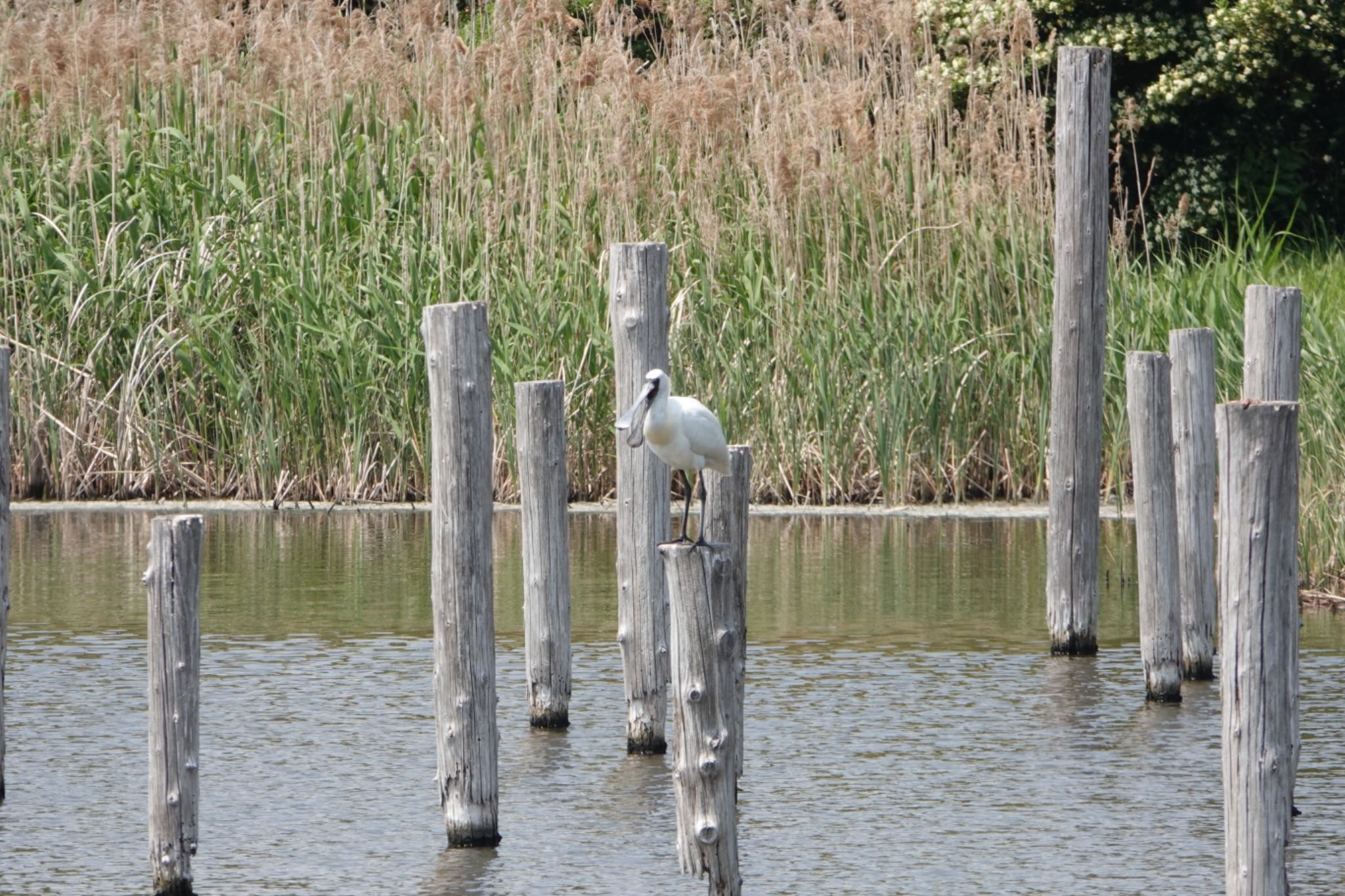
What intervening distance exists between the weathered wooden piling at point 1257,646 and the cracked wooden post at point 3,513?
12.8 ft

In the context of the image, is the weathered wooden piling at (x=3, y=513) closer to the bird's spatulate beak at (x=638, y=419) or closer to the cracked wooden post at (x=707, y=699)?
the bird's spatulate beak at (x=638, y=419)

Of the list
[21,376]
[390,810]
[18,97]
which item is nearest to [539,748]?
[390,810]

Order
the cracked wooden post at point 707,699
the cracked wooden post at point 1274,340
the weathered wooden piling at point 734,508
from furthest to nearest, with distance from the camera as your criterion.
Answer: the cracked wooden post at point 1274,340 < the weathered wooden piling at point 734,508 < the cracked wooden post at point 707,699

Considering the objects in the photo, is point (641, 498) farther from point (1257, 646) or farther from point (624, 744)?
point (1257, 646)

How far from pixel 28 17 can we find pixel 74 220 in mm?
2587

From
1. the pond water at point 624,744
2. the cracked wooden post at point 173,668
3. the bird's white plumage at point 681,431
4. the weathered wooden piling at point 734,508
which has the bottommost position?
the pond water at point 624,744

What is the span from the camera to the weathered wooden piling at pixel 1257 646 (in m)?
5.96

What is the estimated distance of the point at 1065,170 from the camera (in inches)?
392

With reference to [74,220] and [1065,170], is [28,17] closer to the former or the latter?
[74,220]

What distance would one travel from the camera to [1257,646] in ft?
19.8


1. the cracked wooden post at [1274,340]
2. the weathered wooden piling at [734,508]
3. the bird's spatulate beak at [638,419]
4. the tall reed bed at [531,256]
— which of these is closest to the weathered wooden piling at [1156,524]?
the cracked wooden post at [1274,340]

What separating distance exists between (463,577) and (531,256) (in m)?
7.07

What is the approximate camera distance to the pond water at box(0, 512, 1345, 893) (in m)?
7.03

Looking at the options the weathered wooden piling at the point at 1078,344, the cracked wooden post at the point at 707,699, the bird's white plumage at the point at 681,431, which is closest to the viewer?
the cracked wooden post at the point at 707,699
